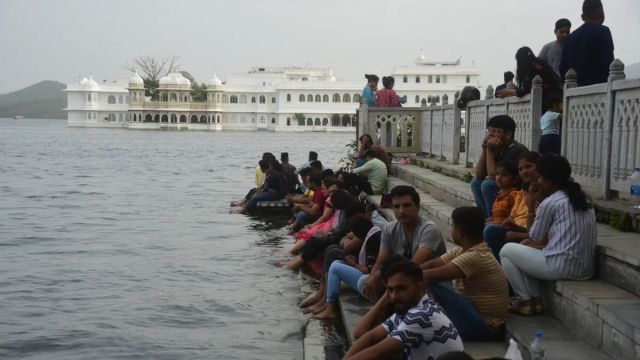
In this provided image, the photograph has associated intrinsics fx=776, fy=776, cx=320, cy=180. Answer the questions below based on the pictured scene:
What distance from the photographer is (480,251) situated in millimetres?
4387

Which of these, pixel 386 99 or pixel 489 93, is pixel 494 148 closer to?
pixel 489 93

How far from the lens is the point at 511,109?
850 cm

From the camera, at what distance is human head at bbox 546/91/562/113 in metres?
7.21

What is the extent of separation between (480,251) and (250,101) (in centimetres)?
9039

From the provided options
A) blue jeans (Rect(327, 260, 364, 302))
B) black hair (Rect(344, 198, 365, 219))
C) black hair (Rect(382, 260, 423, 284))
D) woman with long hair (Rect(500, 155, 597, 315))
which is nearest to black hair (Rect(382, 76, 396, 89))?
black hair (Rect(344, 198, 365, 219))

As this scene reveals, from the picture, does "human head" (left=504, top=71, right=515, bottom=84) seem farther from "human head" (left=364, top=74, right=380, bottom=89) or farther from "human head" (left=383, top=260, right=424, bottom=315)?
"human head" (left=383, top=260, right=424, bottom=315)

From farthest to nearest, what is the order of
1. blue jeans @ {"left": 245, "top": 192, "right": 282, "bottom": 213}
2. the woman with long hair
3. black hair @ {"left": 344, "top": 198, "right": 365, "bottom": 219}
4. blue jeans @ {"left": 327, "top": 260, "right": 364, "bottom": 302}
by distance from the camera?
blue jeans @ {"left": 245, "top": 192, "right": 282, "bottom": 213} → black hair @ {"left": 344, "top": 198, "right": 365, "bottom": 219} → blue jeans @ {"left": 327, "top": 260, "right": 364, "bottom": 302} → the woman with long hair

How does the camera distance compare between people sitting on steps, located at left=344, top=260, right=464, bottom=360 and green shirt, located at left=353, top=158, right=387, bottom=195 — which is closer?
people sitting on steps, located at left=344, top=260, right=464, bottom=360

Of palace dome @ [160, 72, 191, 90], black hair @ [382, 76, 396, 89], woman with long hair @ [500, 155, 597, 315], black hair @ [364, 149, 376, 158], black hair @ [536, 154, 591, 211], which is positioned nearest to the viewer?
woman with long hair @ [500, 155, 597, 315]

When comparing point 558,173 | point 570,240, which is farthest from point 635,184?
point 570,240

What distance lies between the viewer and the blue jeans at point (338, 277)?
6.09 m

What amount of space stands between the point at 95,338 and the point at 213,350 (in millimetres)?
1087

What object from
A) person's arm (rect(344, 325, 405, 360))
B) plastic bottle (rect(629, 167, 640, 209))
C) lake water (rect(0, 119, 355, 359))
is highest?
plastic bottle (rect(629, 167, 640, 209))

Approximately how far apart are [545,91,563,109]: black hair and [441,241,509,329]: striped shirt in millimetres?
3260
